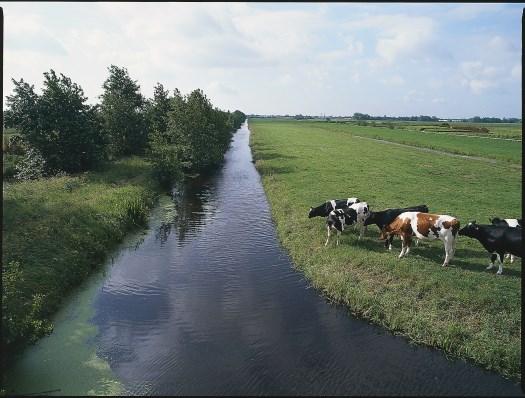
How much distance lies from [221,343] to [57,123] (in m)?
30.1

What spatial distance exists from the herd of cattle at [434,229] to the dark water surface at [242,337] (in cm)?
403

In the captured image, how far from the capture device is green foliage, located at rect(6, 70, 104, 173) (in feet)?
111

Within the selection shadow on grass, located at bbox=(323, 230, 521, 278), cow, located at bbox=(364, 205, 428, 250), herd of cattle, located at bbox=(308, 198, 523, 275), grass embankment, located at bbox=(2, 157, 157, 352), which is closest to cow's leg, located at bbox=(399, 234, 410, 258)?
herd of cattle, located at bbox=(308, 198, 523, 275)

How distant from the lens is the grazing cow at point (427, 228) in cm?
1612

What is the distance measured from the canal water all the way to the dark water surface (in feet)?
0.11

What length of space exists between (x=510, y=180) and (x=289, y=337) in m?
33.8

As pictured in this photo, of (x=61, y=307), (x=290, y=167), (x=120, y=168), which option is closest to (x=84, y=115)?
(x=120, y=168)

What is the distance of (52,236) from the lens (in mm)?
18219

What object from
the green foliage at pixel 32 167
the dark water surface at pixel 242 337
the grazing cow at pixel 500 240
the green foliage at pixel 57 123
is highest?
the green foliage at pixel 57 123

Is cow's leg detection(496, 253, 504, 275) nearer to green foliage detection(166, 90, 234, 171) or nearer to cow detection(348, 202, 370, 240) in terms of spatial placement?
cow detection(348, 202, 370, 240)

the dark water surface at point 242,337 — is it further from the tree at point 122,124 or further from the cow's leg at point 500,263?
the tree at point 122,124

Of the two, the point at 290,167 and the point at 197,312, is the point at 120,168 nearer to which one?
the point at 290,167

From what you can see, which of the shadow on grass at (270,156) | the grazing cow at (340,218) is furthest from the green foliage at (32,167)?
the shadow on grass at (270,156)

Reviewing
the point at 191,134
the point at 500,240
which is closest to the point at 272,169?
the point at 191,134
